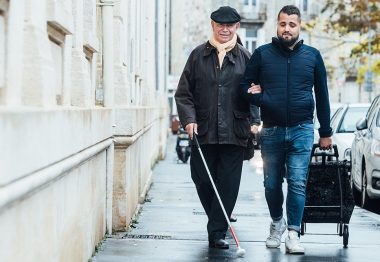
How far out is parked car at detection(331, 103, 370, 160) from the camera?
19359mm

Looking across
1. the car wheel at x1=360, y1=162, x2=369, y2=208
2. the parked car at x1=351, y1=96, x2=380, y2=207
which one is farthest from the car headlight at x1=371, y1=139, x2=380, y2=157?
the car wheel at x1=360, y1=162, x2=369, y2=208

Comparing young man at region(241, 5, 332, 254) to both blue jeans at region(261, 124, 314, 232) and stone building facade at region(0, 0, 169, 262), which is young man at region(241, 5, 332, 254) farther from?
stone building facade at region(0, 0, 169, 262)

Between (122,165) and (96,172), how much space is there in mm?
1885

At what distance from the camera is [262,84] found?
937 cm

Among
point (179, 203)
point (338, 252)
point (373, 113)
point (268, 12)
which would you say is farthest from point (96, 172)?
point (268, 12)

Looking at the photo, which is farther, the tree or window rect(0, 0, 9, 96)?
the tree

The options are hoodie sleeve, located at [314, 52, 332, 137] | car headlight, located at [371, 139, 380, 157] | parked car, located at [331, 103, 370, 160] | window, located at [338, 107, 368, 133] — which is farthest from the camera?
window, located at [338, 107, 368, 133]

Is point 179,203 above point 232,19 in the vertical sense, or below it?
below

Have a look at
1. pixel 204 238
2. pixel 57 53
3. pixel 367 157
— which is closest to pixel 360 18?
pixel 367 157

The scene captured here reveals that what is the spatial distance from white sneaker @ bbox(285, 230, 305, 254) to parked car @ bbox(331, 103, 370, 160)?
998cm

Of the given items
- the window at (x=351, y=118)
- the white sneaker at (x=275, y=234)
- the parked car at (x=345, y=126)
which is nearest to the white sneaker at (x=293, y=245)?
the white sneaker at (x=275, y=234)

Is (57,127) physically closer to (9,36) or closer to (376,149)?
(9,36)

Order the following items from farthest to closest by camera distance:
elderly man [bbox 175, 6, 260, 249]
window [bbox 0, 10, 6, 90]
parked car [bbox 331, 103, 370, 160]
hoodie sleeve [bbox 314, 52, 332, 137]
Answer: parked car [bbox 331, 103, 370, 160] → elderly man [bbox 175, 6, 260, 249] → hoodie sleeve [bbox 314, 52, 332, 137] → window [bbox 0, 10, 6, 90]

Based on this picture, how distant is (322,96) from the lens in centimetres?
935
